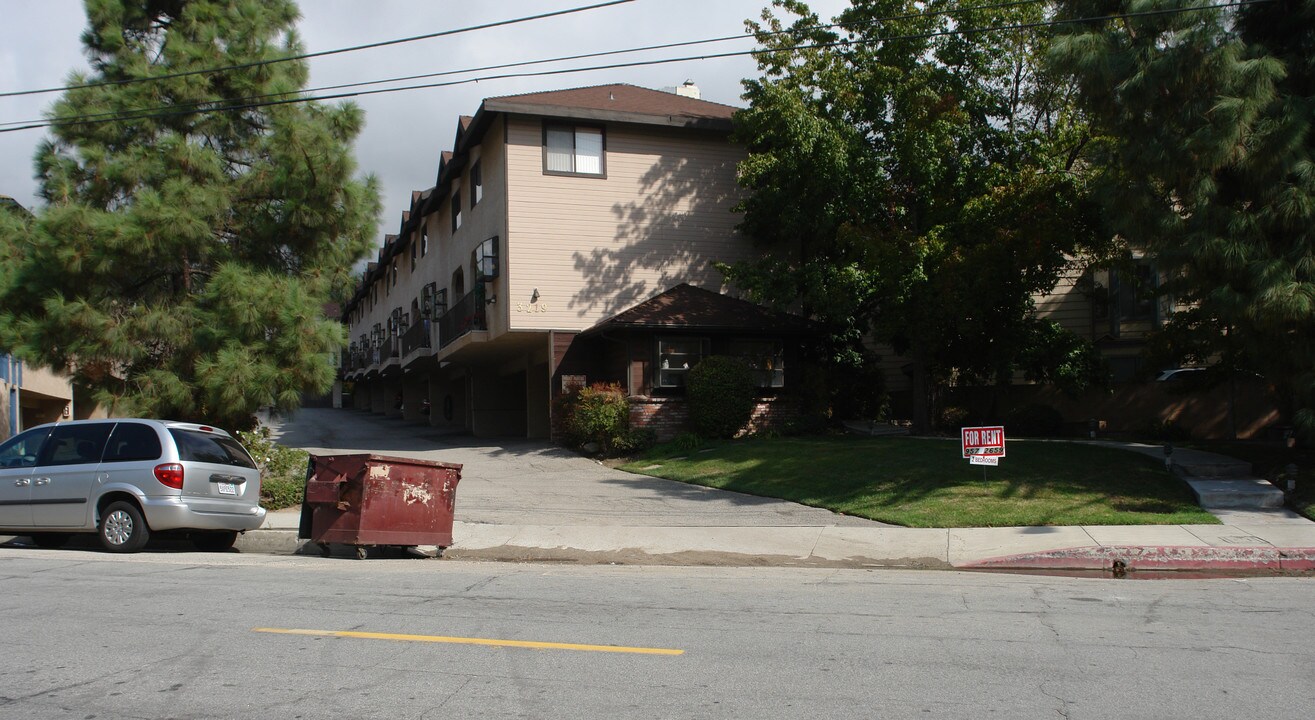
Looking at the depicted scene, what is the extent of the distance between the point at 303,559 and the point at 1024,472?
1094 cm

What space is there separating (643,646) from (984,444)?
29.6 ft

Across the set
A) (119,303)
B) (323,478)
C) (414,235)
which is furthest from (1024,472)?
(414,235)

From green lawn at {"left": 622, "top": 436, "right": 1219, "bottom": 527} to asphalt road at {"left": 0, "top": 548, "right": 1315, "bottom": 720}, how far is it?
3.19 meters

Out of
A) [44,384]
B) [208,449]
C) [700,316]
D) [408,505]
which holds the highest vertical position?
[700,316]

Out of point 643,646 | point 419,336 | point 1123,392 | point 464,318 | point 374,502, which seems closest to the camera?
point 643,646

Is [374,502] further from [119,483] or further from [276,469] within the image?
[276,469]

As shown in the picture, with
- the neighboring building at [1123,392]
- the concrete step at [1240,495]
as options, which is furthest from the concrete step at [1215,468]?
the neighboring building at [1123,392]

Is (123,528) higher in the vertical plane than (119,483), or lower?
lower

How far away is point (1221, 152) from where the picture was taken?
517 inches

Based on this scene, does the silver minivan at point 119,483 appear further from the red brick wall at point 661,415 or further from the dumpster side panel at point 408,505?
the red brick wall at point 661,415

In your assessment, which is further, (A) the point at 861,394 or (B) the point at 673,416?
(A) the point at 861,394

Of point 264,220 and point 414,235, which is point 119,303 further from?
point 414,235

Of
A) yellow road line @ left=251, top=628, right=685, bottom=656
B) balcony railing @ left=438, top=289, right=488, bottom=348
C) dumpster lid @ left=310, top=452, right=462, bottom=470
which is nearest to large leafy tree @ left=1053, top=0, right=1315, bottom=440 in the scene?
yellow road line @ left=251, top=628, right=685, bottom=656

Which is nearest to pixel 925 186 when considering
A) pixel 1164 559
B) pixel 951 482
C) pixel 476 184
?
pixel 951 482
